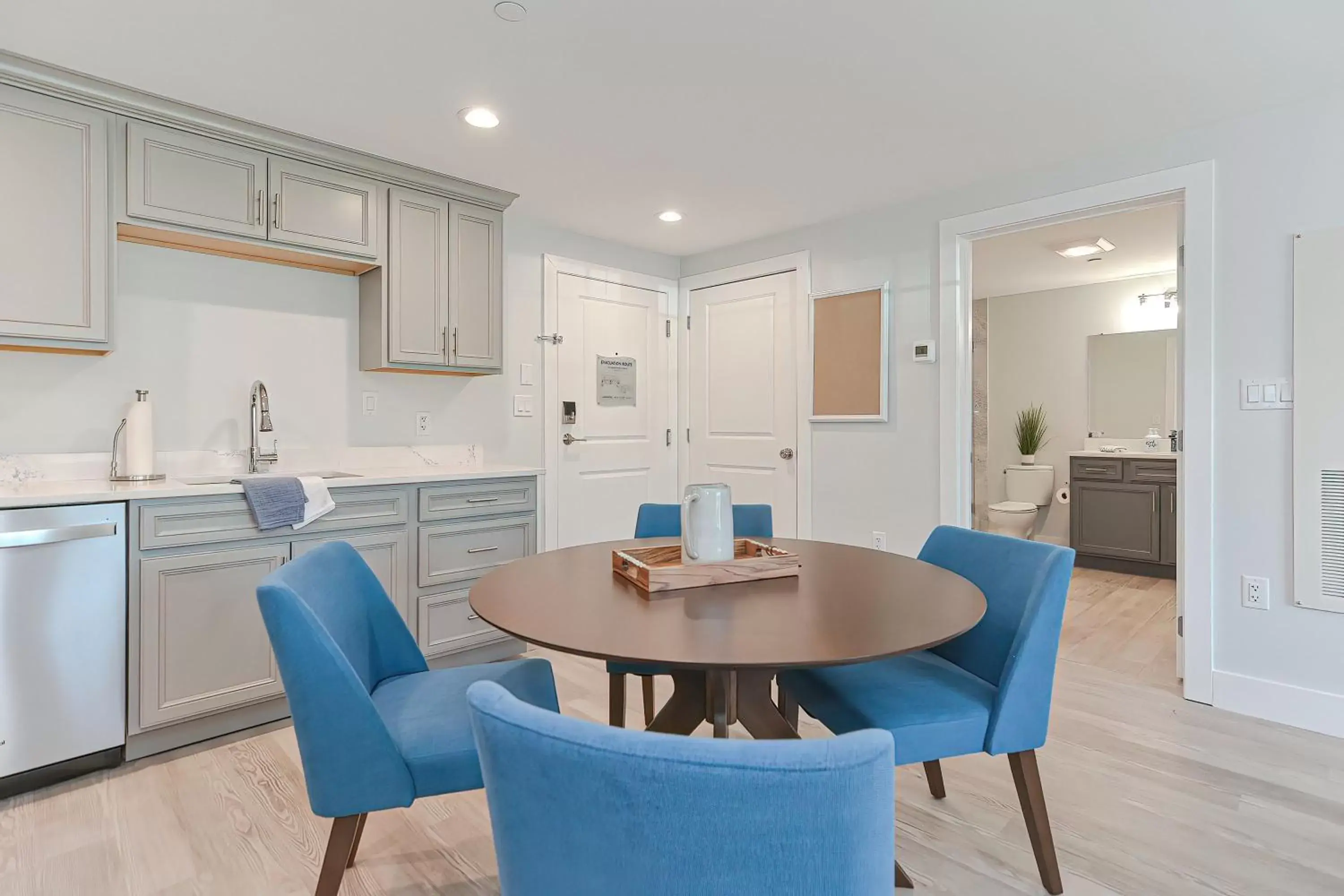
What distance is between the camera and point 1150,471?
5051mm

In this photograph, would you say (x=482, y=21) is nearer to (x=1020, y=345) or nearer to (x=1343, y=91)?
(x=1343, y=91)

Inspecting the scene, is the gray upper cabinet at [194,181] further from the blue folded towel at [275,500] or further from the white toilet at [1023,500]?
the white toilet at [1023,500]

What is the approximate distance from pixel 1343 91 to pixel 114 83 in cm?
425

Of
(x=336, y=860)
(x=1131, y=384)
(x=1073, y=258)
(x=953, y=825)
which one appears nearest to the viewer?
(x=336, y=860)

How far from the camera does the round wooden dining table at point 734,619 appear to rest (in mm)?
1134

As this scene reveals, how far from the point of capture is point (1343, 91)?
8.23 ft

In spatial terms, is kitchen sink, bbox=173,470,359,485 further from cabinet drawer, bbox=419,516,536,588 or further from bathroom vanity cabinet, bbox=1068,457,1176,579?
bathroom vanity cabinet, bbox=1068,457,1176,579

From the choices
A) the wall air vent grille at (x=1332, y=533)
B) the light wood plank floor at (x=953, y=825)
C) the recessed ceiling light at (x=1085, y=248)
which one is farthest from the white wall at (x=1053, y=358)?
the light wood plank floor at (x=953, y=825)

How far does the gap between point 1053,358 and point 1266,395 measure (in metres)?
3.51

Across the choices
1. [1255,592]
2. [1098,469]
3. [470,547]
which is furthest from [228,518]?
[1098,469]

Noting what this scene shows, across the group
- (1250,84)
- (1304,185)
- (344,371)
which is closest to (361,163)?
(344,371)

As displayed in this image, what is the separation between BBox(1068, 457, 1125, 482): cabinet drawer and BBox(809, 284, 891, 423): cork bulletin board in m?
2.55

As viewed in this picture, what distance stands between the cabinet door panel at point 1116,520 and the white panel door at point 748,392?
2661 mm

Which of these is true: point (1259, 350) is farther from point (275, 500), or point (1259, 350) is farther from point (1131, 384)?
point (275, 500)
